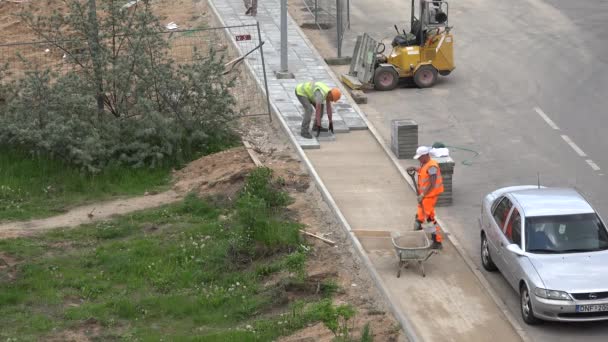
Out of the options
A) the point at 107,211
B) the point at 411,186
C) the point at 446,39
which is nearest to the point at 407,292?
the point at 411,186

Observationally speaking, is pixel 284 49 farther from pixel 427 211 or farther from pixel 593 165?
pixel 427 211

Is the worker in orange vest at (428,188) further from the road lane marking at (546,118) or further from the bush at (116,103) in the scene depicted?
the road lane marking at (546,118)

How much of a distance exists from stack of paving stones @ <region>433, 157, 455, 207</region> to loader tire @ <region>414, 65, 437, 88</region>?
24.3ft

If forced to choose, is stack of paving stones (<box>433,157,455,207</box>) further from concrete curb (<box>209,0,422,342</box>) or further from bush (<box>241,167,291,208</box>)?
bush (<box>241,167,291,208</box>)

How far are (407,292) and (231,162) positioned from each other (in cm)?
643

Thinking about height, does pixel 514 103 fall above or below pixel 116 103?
below

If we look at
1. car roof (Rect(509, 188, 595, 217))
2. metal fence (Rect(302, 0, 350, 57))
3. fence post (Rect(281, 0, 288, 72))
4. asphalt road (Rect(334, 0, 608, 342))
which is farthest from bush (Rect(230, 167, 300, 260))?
metal fence (Rect(302, 0, 350, 57))

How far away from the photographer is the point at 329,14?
3156 cm

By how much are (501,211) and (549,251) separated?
1.43m

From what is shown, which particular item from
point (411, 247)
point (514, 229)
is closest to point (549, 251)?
point (514, 229)

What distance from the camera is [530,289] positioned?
14.8 metres

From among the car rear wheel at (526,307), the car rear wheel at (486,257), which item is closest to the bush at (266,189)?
the car rear wheel at (486,257)

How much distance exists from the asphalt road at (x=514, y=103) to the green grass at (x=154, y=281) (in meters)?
3.43

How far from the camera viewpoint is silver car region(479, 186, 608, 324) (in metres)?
14.5
